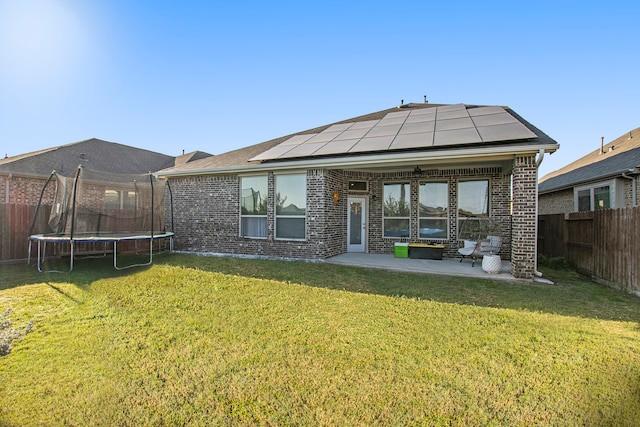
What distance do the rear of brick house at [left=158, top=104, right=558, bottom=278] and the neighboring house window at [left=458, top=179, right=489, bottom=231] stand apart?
28 millimetres

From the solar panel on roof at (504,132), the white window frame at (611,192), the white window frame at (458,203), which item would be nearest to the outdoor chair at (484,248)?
the white window frame at (458,203)

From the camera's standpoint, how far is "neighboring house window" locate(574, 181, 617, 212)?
9789 mm

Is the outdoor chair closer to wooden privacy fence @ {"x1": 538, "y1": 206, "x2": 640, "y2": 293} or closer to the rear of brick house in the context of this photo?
A: the rear of brick house

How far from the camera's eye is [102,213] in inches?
356

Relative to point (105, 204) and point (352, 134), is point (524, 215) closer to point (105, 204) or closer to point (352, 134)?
point (352, 134)

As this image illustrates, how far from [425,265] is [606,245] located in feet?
12.6

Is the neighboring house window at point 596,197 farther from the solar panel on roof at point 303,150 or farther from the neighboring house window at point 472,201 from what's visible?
the solar panel on roof at point 303,150

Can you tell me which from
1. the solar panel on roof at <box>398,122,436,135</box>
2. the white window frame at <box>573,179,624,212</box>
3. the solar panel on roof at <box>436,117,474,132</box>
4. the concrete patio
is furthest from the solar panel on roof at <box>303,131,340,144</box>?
Result: the white window frame at <box>573,179,624,212</box>

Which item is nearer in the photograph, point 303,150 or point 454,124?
point 454,124

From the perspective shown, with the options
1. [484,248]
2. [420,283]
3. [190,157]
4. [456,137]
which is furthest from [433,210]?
[190,157]

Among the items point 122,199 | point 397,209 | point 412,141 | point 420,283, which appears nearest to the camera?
point 420,283

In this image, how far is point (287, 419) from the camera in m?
2.20

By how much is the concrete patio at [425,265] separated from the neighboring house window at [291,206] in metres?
1.35

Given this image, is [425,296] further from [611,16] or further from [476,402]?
[611,16]
